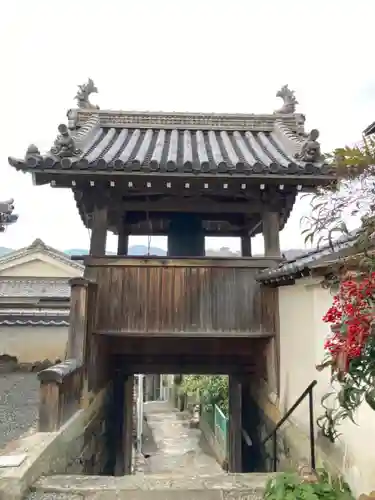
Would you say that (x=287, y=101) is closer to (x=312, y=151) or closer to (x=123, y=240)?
(x=312, y=151)

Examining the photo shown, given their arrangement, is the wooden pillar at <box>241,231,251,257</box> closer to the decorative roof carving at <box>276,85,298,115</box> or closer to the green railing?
the decorative roof carving at <box>276,85,298,115</box>

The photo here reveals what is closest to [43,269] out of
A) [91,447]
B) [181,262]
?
[91,447]

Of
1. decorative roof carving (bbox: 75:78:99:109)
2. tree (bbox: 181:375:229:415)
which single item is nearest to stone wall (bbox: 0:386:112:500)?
decorative roof carving (bbox: 75:78:99:109)

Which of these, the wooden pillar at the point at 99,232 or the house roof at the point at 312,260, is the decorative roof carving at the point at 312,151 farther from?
the wooden pillar at the point at 99,232

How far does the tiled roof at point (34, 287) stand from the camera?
492 inches

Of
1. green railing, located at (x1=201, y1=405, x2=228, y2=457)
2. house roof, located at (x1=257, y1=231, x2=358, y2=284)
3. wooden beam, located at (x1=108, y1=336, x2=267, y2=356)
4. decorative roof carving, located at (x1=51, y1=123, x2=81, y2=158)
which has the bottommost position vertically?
green railing, located at (x1=201, y1=405, x2=228, y2=457)

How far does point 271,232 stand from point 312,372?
9.04 feet

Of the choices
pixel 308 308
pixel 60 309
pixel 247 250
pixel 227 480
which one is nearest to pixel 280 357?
pixel 308 308

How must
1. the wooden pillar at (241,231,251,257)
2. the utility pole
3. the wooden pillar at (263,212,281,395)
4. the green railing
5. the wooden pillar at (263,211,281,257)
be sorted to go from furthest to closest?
the green railing → the wooden pillar at (241,231,251,257) → the utility pole → the wooden pillar at (263,211,281,257) → the wooden pillar at (263,212,281,395)

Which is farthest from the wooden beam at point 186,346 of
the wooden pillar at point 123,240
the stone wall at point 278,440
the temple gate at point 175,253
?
the wooden pillar at point 123,240

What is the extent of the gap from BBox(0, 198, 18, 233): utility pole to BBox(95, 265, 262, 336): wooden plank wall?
3.53 metres

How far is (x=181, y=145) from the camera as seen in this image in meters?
8.55

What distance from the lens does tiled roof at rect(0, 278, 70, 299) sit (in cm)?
1249

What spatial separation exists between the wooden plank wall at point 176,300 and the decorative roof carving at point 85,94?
Result: 4949mm
